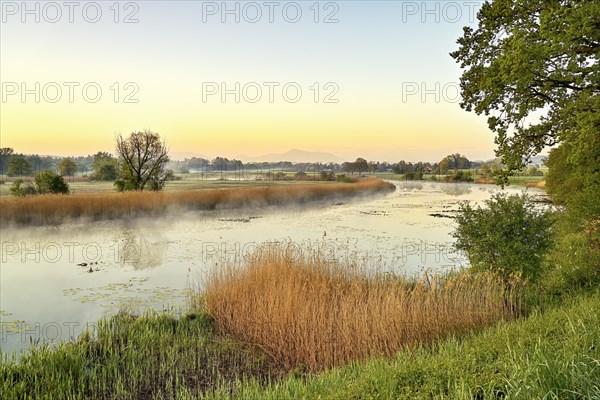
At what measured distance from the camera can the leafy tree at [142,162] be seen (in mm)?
35062

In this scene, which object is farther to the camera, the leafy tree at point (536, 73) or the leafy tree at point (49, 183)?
the leafy tree at point (49, 183)

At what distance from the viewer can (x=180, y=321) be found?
880 centimetres

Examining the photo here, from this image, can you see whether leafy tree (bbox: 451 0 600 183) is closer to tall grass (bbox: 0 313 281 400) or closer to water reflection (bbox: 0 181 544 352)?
water reflection (bbox: 0 181 544 352)

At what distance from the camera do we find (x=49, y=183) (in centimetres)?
2822

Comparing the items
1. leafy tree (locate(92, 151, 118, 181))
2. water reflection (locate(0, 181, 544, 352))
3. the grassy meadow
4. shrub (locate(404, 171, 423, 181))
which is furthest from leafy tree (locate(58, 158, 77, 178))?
shrub (locate(404, 171, 423, 181))

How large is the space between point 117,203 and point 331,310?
23042 millimetres

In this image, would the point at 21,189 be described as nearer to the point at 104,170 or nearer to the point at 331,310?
the point at 104,170

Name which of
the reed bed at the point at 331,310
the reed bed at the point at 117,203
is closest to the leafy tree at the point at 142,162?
the reed bed at the point at 117,203

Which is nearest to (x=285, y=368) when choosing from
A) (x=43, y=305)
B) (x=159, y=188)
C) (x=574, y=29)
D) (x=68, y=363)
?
(x=68, y=363)

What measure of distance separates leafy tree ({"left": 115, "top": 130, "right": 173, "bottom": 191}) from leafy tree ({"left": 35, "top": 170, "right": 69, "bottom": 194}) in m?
5.71

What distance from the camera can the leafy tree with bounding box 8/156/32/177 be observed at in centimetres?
3580

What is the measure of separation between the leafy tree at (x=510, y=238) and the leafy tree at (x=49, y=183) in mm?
28831

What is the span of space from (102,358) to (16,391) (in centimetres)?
158

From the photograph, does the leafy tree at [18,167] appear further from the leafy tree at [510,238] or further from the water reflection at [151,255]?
the leafy tree at [510,238]
